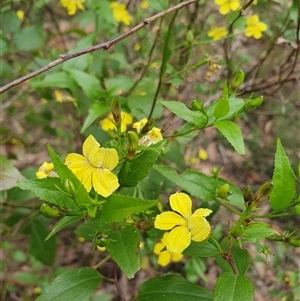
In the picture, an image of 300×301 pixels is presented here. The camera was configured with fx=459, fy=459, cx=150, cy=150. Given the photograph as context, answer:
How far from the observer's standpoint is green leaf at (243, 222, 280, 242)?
0.89m

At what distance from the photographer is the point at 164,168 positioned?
1104mm

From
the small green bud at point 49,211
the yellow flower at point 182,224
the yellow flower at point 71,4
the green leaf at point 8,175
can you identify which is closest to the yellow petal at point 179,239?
the yellow flower at point 182,224

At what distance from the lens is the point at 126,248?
2.98 feet

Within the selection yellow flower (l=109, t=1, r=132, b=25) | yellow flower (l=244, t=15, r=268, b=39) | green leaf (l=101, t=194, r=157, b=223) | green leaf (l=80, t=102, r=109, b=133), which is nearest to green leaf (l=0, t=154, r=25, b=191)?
green leaf (l=80, t=102, r=109, b=133)

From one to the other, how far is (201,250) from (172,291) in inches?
4.8

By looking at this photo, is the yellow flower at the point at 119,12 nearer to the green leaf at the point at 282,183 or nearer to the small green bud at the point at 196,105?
the small green bud at the point at 196,105

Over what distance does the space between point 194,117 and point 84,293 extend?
0.46 metres

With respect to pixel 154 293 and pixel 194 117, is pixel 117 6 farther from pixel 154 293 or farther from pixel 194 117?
pixel 154 293

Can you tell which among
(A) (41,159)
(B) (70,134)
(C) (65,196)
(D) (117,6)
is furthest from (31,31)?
(C) (65,196)

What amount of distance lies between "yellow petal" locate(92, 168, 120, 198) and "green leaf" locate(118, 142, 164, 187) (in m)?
0.08

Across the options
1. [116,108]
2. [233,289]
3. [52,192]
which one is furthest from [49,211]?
[233,289]

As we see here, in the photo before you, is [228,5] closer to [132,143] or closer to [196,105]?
[196,105]

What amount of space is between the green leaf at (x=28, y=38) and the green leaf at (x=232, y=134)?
1017 mm

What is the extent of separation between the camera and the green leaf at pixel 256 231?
886mm
